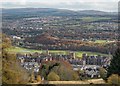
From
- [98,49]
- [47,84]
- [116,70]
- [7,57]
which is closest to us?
[7,57]

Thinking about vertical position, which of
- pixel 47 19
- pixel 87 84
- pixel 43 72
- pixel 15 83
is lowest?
pixel 47 19

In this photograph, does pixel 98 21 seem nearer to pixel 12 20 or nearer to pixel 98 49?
pixel 12 20

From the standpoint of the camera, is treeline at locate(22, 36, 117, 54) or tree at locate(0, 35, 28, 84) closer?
→ tree at locate(0, 35, 28, 84)

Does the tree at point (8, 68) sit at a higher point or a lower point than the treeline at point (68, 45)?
higher

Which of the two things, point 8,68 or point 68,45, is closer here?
point 8,68

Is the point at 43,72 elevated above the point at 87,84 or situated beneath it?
situated beneath

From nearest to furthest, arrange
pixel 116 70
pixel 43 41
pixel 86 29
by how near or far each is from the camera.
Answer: pixel 116 70 < pixel 43 41 < pixel 86 29

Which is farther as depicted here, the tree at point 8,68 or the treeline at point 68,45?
the treeline at point 68,45

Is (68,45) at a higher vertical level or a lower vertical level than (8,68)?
lower

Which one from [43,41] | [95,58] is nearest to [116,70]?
[95,58]

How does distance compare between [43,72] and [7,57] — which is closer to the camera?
[7,57]

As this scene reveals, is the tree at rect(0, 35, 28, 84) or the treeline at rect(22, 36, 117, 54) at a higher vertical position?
the tree at rect(0, 35, 28, 84)
